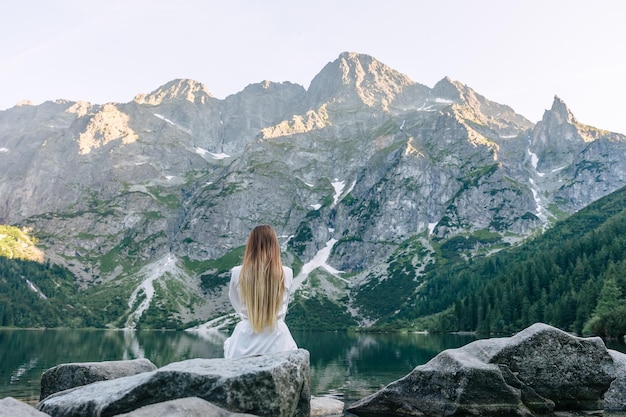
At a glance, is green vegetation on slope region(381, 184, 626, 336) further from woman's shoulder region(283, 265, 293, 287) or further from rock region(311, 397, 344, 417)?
woman's shoulder region(283, 265, 293, 287)

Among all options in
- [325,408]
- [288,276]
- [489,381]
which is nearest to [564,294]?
[325,408]

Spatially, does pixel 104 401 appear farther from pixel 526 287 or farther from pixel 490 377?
pixel 526 287

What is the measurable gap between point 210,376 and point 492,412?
32.0 ft

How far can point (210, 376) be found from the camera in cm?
1021

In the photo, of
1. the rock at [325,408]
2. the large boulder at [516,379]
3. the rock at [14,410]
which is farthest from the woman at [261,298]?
the rock at [325,408]

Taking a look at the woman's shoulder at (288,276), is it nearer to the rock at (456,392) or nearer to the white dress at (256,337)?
the white dress at (256,337)

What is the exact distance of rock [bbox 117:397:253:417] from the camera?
877 cm

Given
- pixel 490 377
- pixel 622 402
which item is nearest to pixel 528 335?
pixel 490 377

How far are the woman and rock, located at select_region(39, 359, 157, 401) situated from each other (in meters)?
6.36

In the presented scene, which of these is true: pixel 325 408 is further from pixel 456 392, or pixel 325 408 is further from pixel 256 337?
pixel 256 337

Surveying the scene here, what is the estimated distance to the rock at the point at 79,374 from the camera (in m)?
16.2

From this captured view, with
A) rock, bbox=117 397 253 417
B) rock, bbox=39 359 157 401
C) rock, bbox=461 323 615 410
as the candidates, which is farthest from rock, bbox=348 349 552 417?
rock, bbox=39 359 157 401

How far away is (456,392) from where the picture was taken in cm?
1569

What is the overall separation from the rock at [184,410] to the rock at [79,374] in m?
8.27
